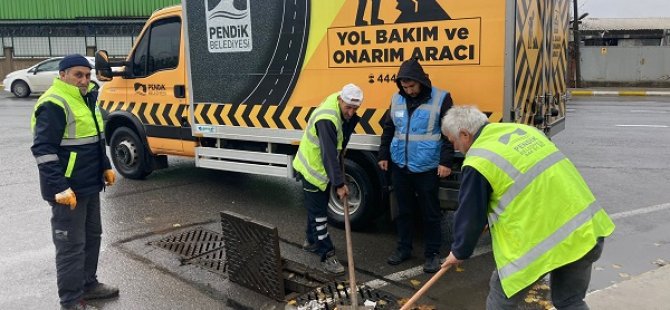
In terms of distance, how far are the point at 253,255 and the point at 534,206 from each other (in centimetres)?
232

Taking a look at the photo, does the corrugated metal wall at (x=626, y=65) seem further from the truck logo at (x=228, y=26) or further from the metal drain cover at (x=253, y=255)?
the metal drain cover at (x=253, y=255)

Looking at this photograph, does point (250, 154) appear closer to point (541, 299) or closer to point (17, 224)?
point (17, 224)

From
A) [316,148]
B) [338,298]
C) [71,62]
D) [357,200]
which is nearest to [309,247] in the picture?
[357,200]

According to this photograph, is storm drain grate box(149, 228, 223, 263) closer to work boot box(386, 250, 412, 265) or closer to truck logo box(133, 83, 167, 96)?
work boot box(386, 250, 412, 265)

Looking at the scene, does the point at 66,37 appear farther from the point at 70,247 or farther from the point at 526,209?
the point at 526,209

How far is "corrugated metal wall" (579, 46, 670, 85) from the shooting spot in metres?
25.0

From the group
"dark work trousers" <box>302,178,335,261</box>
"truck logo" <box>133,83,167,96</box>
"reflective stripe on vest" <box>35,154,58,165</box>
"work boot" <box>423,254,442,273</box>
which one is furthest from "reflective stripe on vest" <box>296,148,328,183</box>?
"truck logo" <box>133,83,167,96</box>

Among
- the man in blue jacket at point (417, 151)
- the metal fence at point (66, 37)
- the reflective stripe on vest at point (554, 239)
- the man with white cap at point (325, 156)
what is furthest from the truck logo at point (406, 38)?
the metal fence at point (66, 37)

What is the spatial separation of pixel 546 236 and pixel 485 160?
46 cm

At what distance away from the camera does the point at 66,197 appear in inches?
151

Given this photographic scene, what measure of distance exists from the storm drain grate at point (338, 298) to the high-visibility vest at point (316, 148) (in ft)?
2.96

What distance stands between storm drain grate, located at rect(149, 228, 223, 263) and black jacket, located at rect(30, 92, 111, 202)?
52.0 inches

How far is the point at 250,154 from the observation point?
6.55 m

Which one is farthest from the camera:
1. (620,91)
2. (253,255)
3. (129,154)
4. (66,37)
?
(66,37)
